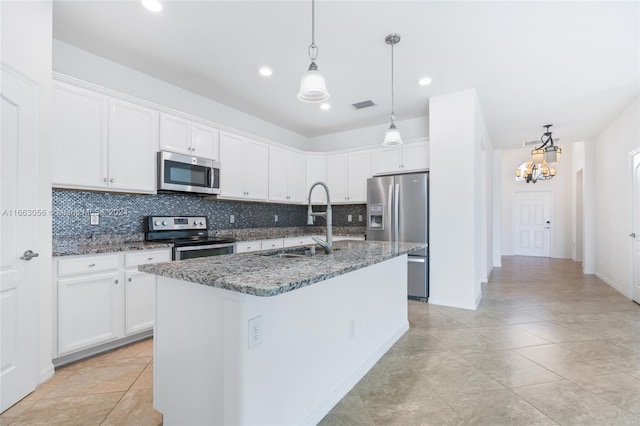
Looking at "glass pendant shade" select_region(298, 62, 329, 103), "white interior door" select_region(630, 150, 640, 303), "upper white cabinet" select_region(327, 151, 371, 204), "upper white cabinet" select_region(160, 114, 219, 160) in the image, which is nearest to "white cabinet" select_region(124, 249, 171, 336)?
"upper white cabinet" select_region(160, 114, 219, 160)

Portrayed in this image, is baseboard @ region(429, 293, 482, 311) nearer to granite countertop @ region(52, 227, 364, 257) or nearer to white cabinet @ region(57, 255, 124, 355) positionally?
granite countertop @ region(52, 227, 364, 257)

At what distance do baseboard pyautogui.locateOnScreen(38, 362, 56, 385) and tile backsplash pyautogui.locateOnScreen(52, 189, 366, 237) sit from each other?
1129mm

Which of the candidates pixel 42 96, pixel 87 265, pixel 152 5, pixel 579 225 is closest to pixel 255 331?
pixel 87 265

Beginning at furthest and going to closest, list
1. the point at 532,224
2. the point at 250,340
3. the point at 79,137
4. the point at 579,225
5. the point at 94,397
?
the point at 532,224 < the point at 579,225 < the point at 79,137 < the point at 94,397 < the point at 250,340

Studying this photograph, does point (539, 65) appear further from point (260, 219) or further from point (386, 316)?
point (260, 219)

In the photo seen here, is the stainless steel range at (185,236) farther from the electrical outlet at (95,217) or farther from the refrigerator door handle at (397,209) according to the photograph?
the refrigerator door handle at (397,209)

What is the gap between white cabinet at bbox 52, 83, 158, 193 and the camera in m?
2.55

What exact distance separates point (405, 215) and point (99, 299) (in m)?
3.54

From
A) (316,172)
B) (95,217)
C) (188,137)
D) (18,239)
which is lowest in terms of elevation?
(18,239)

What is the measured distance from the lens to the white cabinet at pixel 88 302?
231cm

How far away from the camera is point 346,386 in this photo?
6.57ft

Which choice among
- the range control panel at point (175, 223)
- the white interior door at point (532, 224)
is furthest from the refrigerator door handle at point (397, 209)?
the white interior door at point (532, 224)

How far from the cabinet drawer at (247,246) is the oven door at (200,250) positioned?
0.09 metres

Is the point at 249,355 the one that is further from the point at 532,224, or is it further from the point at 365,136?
the point at 532,224
